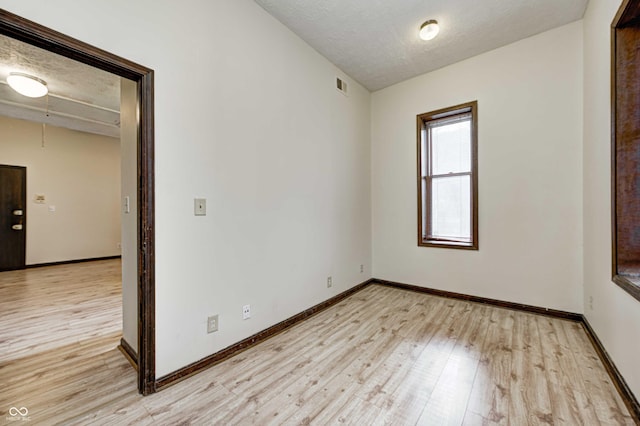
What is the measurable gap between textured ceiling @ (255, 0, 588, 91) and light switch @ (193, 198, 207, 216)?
1866mm

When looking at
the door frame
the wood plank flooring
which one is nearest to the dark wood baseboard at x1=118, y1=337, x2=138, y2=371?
the door frame

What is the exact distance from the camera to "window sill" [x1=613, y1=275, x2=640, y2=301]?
55.6 inches

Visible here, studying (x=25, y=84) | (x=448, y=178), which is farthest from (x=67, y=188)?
(x=448, y=178)

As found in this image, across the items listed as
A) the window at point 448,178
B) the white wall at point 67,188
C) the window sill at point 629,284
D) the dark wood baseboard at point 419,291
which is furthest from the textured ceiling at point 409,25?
the white wall at point 67,188

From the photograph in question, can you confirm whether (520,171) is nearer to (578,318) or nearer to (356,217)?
(578,318)

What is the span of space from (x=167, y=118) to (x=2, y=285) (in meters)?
4.95

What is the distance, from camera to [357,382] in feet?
5.75

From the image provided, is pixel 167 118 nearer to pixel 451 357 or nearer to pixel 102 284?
pixel 451 357

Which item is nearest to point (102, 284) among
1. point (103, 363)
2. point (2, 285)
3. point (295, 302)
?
point (2, 285)

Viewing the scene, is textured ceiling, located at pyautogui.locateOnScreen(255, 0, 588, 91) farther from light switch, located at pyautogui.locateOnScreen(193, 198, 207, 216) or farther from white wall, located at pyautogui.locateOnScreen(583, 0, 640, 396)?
light switch, located at pyautogui.locateOnScreen(193, 198, 207, 216)

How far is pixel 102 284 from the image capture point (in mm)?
4230

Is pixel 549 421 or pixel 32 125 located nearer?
pixel 549 421

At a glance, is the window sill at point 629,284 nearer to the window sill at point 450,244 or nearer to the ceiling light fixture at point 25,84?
the window sill at point 450,244

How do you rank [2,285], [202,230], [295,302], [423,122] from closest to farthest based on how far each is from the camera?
[202,230]
[295,302]
[423,122]
[2,285]
